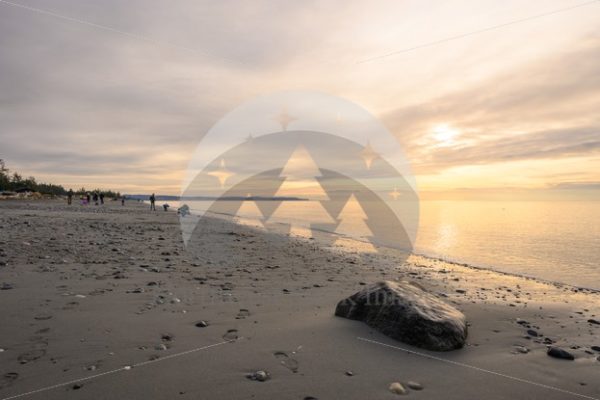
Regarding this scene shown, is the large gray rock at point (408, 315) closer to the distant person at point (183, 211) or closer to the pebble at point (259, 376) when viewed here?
the pebble at point (259, 376)

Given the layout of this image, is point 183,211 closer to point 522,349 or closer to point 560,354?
point 522,349

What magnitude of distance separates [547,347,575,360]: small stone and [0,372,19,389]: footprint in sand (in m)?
6.91

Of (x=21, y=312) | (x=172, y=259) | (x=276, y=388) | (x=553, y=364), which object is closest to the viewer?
(x=276, y=388)

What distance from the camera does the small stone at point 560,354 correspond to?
15.9 feet

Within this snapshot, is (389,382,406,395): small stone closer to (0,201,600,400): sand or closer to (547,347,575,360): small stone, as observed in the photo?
(0,201,600,400): sand

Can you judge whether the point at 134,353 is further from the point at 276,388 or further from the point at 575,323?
the point at 575,323

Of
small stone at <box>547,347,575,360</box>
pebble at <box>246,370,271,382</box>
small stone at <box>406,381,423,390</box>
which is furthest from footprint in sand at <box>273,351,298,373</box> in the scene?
small stone at <box>547,347,575,360</box>

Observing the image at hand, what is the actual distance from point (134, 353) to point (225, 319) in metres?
1.76

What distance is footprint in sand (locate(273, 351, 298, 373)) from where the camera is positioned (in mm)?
4125

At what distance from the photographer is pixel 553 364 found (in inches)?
183

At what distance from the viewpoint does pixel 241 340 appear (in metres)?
4.92

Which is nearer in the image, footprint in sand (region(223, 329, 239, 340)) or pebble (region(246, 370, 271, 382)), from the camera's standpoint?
pebble (region(246, 370, 271, 382))

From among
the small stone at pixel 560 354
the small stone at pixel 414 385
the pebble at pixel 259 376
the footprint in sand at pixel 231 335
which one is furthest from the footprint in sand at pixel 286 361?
the small stone at pixel 560 354

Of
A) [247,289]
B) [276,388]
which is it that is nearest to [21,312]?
[247,289]
